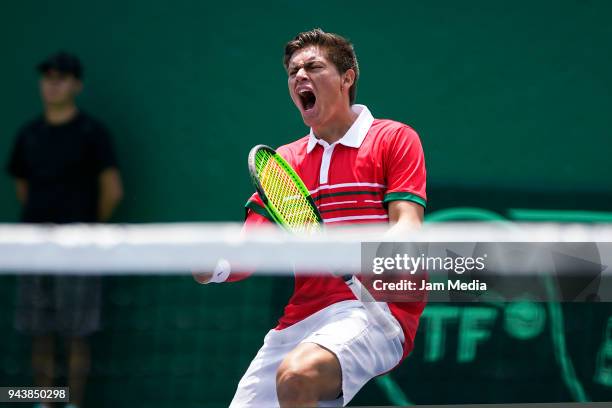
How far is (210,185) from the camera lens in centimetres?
558

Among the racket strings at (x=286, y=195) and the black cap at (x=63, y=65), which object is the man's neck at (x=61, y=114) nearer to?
the black cap at (x=63, y=65)

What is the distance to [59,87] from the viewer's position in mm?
5332

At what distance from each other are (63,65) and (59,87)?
98 mm

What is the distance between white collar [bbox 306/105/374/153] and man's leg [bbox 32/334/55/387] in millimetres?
1371

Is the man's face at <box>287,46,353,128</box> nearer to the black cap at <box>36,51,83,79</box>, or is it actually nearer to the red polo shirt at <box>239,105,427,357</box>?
the red polo shirt at <box>239,105,427,357</box>

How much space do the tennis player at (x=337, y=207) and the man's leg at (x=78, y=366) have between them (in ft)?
3.67

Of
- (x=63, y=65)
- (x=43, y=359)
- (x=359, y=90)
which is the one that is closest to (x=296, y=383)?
(x=43, y=359)

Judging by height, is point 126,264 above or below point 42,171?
below

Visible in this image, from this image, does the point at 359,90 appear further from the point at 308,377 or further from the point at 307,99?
the point at 308,377

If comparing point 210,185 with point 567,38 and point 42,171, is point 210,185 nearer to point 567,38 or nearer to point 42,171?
point 42,171

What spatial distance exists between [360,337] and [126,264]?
81 centimetres

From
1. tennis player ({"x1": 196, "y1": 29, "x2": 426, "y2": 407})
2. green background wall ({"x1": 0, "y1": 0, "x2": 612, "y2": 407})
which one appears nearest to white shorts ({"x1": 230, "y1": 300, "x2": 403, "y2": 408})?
tennis player ({"x1": 196, "y1": 29, "x2": 426, "y2": 407})

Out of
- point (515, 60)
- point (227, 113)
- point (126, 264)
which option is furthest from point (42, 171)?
point (515, 60)
